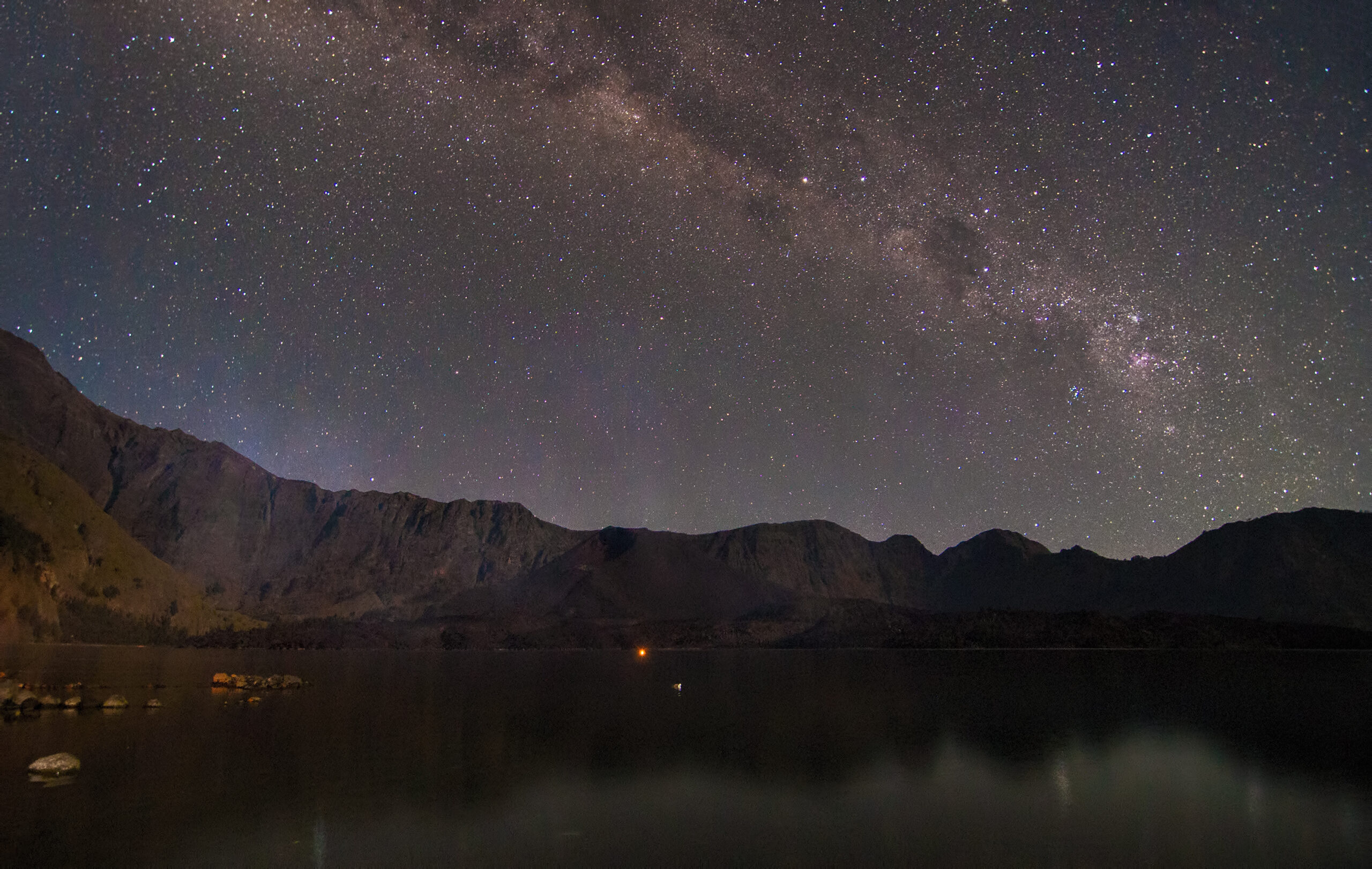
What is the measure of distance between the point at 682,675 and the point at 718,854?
103 meters

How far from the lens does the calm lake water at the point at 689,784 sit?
19469 millimetres

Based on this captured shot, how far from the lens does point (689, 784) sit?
93.0ft

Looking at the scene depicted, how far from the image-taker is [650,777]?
97.2ft

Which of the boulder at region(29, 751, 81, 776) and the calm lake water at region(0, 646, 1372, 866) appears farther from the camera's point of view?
the boulder at region(29, 751, 81, 776)

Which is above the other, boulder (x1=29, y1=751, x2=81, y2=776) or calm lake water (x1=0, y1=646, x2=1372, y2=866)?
boulder (x1=29, y1=751, x2=81, y2=776)

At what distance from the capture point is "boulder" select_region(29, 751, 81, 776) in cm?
2689

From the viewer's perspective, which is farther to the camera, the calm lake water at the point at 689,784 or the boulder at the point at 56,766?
the boulder at the point at 56,766

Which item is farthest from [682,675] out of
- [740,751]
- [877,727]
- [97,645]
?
[97,645]

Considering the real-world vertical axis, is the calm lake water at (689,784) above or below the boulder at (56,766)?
below

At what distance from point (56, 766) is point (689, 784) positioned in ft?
72.2

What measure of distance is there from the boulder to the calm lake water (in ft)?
1.62

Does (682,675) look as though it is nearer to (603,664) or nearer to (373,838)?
(603,664)

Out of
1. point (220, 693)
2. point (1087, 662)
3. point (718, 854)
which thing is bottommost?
point (1087, 662)

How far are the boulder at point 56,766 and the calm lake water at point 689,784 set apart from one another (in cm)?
49
